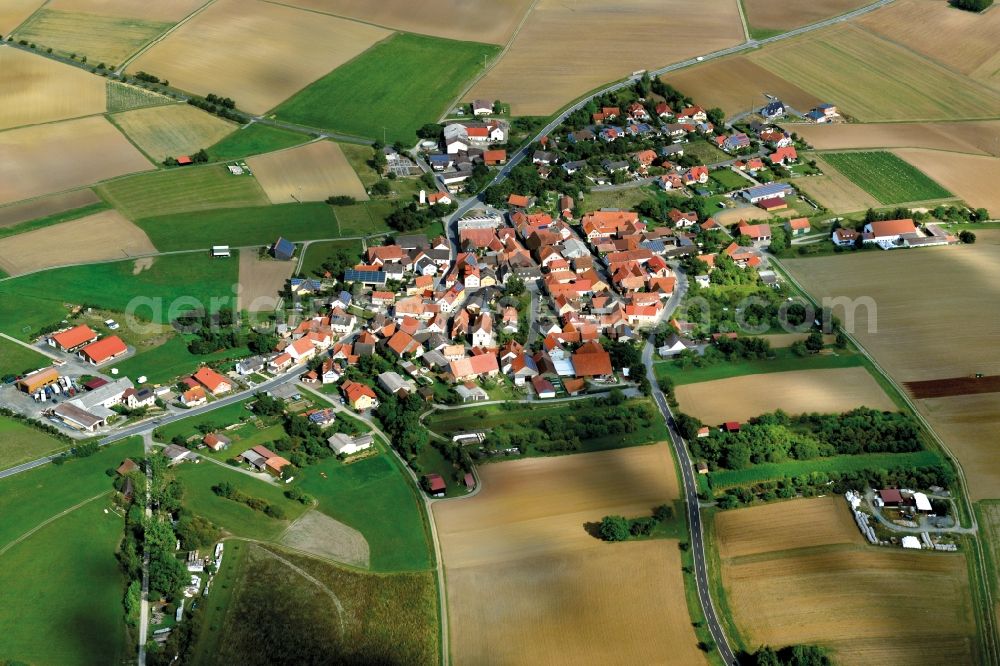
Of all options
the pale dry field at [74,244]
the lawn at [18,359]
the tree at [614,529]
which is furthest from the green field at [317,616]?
the pale dry field at [74,244]

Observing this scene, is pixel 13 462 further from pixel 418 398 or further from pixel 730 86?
pixel 730 86

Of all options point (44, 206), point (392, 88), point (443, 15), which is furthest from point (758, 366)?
point (443, 15)

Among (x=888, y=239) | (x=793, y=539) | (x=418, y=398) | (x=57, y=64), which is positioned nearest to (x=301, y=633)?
(x=418, y=398)

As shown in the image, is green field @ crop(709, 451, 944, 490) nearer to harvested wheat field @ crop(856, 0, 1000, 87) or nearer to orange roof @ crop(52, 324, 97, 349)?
orange roof @ crop(52, 324, 97, 349)

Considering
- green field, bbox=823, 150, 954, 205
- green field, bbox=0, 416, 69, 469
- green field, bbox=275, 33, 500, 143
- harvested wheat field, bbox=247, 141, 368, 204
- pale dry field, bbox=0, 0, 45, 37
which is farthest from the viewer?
pale dry field, bbox=0, 0, 45, 37

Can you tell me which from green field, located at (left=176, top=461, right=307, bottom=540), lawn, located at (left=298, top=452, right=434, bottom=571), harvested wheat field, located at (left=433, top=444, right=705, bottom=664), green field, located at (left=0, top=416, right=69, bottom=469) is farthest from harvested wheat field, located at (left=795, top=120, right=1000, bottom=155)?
green field, located at (left=0, top=416, right=69, bottom=469)

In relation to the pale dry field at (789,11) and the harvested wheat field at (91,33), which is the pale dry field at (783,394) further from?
the harvested wheat field at (91,33)
